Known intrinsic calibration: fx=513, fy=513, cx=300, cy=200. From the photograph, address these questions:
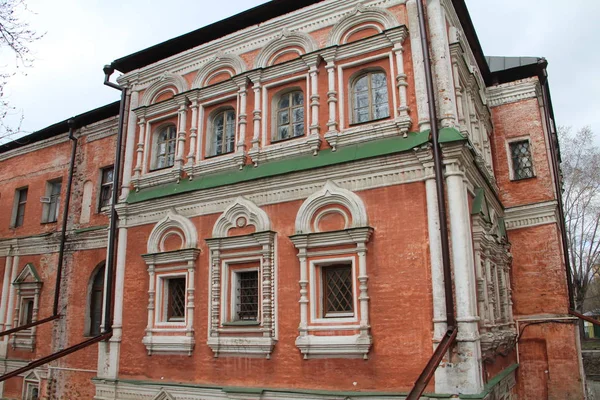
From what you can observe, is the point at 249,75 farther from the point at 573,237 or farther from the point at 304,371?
the point at 573,237

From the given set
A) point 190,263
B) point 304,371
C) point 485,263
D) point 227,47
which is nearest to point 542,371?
point 485,263

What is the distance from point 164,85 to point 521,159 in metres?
9.12

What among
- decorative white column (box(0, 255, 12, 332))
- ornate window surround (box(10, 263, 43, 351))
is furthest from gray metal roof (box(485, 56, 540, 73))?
decorative white column (box(0, 255, 12, 332))

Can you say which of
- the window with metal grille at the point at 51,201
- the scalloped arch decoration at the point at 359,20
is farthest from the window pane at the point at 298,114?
the window with metal grille at the point at 51,201

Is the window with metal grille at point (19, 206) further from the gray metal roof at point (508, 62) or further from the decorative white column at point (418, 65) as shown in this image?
the gray metal roof at point (508, 62)

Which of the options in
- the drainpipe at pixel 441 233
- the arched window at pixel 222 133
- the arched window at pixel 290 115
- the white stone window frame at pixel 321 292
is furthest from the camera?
the arched window at pixel 222 133

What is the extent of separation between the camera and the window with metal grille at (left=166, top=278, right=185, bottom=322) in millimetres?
10680

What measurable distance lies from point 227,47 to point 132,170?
12.0 feet

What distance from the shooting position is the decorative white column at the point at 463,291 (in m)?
7.41

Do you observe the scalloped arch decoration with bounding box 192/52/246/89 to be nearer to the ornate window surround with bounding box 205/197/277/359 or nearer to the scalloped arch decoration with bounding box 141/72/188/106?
the scalloped arch decoration with bounding box 141/72/188/106

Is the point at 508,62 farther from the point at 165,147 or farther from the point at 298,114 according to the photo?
the point at 165,147

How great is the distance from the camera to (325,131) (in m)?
9.58

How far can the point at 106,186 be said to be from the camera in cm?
1411

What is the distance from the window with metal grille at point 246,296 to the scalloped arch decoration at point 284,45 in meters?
4.37
